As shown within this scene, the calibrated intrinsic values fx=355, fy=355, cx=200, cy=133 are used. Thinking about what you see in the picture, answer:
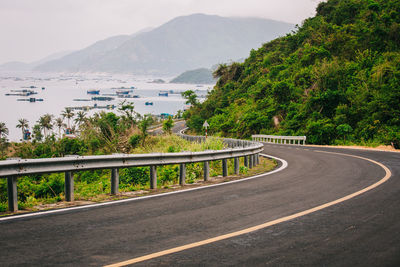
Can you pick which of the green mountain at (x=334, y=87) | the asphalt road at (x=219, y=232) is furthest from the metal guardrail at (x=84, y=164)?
the green mountain at (x=334, y=87)

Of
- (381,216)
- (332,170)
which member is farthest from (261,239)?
(332,170)

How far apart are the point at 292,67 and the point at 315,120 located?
56.4 ft

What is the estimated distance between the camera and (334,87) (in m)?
34.4

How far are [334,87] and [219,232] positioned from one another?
1276 inches

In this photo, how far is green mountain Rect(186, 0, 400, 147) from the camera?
28.5 metres

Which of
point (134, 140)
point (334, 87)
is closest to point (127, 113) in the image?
point (134, 140)

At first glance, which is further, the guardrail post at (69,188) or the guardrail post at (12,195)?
the guardrail post at (69,188)

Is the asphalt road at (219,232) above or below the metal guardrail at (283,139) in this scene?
above

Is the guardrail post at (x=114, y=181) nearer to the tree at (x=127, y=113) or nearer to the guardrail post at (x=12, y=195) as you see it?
the guardrail post at (x=12, y=195)

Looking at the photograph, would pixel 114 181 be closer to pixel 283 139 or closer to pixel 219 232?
pixel 219 232

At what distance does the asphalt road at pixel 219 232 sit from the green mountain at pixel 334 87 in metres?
18.1

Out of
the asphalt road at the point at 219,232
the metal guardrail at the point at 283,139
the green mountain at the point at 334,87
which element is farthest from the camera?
the metal guardrail at the point at 283,139

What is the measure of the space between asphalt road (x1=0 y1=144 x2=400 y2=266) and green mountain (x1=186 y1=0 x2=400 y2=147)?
1807 centimetres

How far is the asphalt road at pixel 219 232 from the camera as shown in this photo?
165 inches
